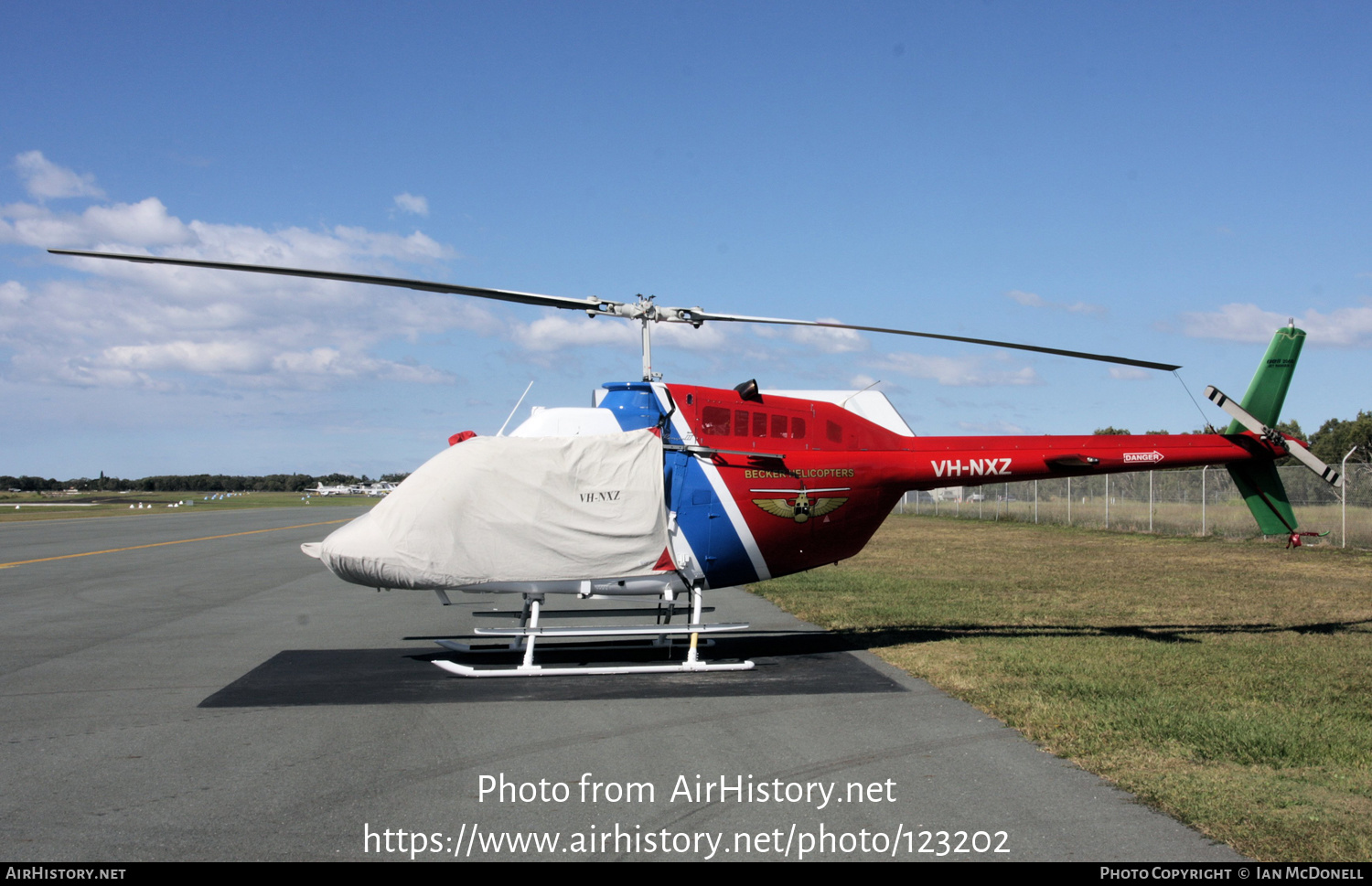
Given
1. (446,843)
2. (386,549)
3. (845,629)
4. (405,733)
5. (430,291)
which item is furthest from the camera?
(845,629)

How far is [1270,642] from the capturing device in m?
11.8

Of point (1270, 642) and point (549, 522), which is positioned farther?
point (1270, 642)

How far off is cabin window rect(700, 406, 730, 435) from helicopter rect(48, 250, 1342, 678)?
0.02 metres

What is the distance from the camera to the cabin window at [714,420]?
36.8 ft

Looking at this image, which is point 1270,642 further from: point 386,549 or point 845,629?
point 386,549

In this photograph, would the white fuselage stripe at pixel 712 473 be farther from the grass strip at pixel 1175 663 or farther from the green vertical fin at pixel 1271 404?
the green vertical fin at pixel 1271 404

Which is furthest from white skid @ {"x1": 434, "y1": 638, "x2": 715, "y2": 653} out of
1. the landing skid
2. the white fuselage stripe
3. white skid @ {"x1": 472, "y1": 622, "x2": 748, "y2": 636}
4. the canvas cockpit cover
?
the white fuselage stripe

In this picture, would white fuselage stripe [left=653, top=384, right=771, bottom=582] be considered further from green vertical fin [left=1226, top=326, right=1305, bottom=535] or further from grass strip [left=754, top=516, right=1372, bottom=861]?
green vertical fin [left=1226, top=326, right=1305, bottom=535]

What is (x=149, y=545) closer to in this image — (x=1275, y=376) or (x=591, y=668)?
(x=591, y=668)

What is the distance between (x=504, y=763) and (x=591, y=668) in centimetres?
340

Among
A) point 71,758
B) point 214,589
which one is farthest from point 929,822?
point 214,589

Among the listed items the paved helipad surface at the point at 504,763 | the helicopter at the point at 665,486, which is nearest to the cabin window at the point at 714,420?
the helicopter at the point at 665,486
